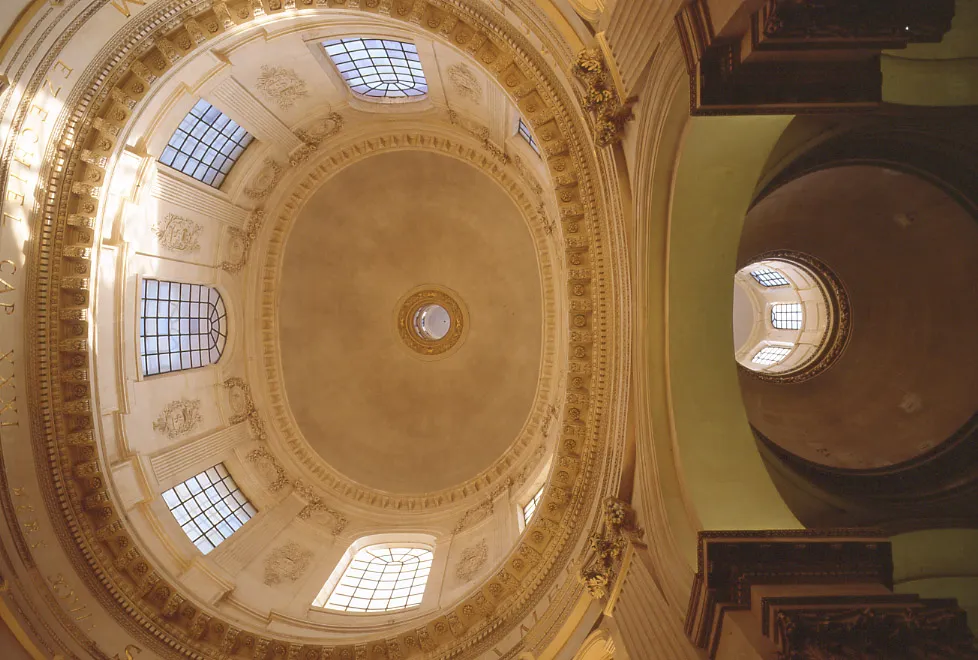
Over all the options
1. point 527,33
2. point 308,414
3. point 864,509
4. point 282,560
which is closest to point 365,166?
point 308,414

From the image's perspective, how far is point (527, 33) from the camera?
9609mm

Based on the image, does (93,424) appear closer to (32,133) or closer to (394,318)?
(32,133)

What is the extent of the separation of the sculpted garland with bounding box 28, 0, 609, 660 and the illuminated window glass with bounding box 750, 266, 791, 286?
9.89 meters

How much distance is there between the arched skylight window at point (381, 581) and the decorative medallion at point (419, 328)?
7.53 metres

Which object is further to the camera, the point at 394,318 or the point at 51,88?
the point at 394,318

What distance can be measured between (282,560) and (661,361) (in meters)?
13.0

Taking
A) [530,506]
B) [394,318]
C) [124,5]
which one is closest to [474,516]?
[530,506]

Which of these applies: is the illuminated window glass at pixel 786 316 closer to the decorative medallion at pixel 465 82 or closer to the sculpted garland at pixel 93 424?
the sculpted garland at pixel 93 424

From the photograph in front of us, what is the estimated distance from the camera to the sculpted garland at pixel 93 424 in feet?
35.0

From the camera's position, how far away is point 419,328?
21.5 meters

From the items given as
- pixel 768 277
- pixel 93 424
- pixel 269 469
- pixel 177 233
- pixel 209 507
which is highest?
pixel 177 233

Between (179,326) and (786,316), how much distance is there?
65.0 feet

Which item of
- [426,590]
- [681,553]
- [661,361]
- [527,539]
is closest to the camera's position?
[681,553]

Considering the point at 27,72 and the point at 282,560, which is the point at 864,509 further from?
the point at 27,72
